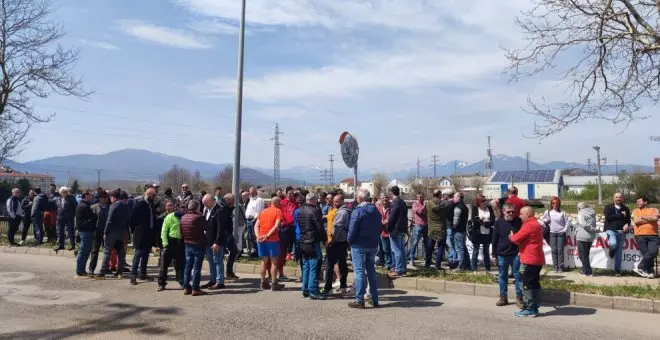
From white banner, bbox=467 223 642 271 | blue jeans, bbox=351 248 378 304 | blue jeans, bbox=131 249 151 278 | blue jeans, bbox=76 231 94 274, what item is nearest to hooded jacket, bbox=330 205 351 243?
blue jeans, bbox=351 248 378 304

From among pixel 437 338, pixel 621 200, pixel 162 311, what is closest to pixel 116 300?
pixel 162 311

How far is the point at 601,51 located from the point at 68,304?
38.5 feet

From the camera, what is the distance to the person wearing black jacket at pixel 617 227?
11023 millimetres

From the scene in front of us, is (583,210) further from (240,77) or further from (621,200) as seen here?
(240,77)

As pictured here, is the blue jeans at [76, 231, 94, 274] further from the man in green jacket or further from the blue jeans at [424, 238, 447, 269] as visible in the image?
the blue jeans at [424, 238, 447, 269]

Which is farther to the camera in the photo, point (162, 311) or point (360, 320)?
point (162, 311)

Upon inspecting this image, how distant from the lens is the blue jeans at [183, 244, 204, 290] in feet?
30.2

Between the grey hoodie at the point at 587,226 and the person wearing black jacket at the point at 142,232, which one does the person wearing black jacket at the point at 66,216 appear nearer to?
the person wearing black jacket at the point at 142,232

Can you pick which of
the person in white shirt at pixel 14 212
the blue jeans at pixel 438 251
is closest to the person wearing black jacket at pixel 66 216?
the person in white shirt at pixel 14 212

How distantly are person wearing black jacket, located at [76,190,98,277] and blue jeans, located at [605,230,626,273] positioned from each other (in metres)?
11.3

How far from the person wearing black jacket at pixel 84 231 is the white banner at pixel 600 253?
34.5 ft

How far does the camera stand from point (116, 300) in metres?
8.91

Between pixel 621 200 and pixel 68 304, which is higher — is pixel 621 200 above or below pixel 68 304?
above

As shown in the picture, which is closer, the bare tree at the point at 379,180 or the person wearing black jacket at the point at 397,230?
the person wearing black jacket at the point at 397,230
